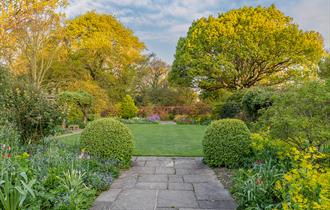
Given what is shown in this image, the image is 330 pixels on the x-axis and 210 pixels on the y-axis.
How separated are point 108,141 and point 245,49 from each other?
1331 centimetres

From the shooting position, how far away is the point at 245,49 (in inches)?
616

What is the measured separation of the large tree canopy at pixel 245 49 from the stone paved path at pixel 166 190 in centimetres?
1229

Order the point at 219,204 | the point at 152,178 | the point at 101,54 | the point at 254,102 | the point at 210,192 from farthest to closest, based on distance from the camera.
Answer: the point at 101,54, the point at 254,102, the point at 152,178, the point at 210,192, the point at 219,204

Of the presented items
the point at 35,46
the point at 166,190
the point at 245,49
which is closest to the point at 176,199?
the point at 166,190

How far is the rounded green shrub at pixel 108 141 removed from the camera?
465cm

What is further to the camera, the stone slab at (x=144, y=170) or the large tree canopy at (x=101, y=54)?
the large tree canopy at (x=101, y=54)

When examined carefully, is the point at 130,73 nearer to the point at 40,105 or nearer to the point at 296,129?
the point at 40,105

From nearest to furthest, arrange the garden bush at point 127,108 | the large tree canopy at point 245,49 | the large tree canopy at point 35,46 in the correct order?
the large tree canopy at point 35,46 < the large tree canopy at point 245,49 < the garden bush at point 127,108

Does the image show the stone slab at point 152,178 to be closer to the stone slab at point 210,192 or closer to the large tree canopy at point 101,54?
the stone slab at point 210,192

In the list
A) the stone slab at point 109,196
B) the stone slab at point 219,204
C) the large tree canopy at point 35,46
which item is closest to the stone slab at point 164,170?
the stone slab at point 109,196

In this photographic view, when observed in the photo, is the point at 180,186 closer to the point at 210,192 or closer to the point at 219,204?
the point at 210,192

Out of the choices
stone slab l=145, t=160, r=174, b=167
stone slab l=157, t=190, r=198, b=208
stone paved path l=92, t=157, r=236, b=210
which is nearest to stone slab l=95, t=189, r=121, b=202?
stone paved path l=92, t=157, r=236, b=210

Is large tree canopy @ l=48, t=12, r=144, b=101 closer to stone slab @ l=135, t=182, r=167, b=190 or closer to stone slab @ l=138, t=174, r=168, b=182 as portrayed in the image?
stone slab @ l=138, t=174, r=168, b=182

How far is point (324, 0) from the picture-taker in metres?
6.71
